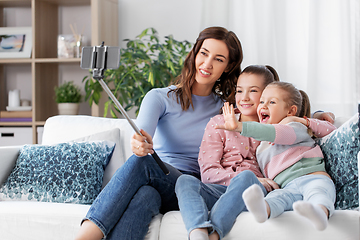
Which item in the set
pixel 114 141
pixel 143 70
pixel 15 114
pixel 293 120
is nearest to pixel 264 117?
pixel 293 120

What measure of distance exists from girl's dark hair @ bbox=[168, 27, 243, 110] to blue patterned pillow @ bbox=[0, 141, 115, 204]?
469 millimetres

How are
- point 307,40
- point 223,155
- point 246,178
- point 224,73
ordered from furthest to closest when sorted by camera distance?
point 307,40, point 224,73, point 223,155, point 246,178

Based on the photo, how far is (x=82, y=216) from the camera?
1.35 metres

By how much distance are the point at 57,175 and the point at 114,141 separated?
13.4 inches

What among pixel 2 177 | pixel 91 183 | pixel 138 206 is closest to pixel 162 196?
pixel 138 206

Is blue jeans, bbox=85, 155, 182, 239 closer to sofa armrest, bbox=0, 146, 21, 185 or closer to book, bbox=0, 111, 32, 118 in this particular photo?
sofa armrest, bbox=0, 146, 21, 185

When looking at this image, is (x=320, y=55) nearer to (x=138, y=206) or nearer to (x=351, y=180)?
Result: (x=351, y=180)

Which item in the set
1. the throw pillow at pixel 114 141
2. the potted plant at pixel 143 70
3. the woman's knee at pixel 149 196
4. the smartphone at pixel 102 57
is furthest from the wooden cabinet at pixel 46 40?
the smartphone at pixel 102 57

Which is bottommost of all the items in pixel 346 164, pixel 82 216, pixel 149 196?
pixel 82 216

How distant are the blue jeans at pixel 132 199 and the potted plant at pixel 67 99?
5.43ft

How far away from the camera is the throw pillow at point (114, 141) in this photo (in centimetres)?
171

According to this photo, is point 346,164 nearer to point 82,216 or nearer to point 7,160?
point 82,216

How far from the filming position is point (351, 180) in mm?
1268

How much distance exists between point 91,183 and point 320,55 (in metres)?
1.97
